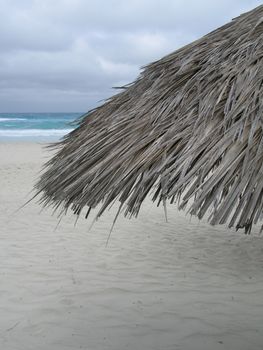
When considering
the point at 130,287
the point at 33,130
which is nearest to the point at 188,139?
the point at 130,287

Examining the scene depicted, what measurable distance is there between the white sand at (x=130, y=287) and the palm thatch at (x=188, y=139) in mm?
1166

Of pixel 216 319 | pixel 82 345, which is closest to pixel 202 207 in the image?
pixel 82 345

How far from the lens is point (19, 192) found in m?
10.1

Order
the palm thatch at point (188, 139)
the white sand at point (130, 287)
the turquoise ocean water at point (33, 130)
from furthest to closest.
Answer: the turquoise ocean water at point (33, 130)
the white sand at point (130, 287)
the palm thatch at point (188, 139)

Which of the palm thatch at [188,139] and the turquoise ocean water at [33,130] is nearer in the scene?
the palm thatch at [188,139]

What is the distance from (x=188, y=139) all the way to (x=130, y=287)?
2577mm

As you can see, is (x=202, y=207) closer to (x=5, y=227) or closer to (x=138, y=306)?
(x=138, y=306)

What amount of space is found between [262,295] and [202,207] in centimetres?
256

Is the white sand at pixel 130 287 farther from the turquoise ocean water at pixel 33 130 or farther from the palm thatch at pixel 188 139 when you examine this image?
the turquoise ocean water at pixel 33 130

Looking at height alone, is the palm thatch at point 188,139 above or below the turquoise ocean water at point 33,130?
above

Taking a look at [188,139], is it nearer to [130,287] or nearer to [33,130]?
[130,287]

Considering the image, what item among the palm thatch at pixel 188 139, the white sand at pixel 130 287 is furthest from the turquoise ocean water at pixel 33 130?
the palm thatch at pixel 188 139

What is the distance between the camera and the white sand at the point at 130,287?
129 inches

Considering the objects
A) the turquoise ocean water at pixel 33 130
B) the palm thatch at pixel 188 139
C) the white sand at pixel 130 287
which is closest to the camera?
the palm thatch at pixel 188 139
